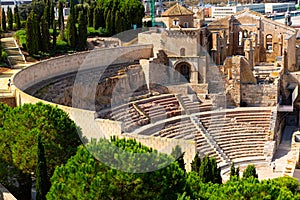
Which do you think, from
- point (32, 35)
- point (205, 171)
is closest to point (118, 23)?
→ point (32, 35)

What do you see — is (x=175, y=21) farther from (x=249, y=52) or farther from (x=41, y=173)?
(x=41, y=173)

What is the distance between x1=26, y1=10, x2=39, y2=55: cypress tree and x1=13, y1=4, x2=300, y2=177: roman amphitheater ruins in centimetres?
317

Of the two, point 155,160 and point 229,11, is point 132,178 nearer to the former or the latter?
point 155,160

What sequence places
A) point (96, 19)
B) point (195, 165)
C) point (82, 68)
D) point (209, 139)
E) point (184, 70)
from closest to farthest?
point (195, 165) < point (209, 139) < point (82, 68) < point (184, 70) < point (96, 19)

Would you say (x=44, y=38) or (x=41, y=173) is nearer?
(x=41, y=173)

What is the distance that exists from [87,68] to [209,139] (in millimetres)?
9472

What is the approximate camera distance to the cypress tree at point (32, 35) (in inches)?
1346

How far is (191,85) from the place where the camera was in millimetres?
36031

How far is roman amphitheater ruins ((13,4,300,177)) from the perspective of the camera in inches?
1203

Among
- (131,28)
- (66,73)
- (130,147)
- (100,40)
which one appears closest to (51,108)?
(130,147)

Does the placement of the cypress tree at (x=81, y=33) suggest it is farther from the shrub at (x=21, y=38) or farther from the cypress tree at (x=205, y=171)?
the cypress tree at (x=205, y=171)

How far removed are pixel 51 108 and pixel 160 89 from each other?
596 inches

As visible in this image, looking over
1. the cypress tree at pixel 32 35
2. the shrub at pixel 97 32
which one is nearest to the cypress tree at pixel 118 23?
the shrub at pixel 97 32

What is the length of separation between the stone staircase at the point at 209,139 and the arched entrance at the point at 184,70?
A: 5.21 metres
